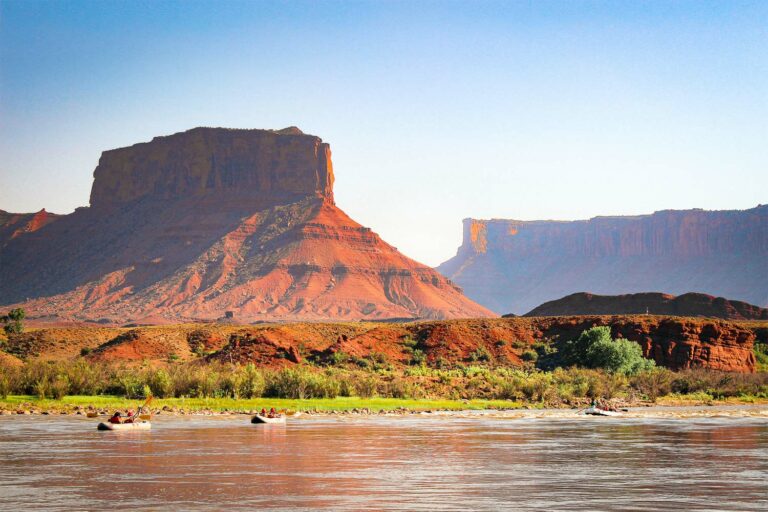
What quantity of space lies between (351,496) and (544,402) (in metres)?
35.4

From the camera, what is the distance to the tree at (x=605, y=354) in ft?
226

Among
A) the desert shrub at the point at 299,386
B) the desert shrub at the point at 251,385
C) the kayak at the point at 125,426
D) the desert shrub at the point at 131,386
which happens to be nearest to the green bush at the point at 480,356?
the desert shrub at the point at 299,386

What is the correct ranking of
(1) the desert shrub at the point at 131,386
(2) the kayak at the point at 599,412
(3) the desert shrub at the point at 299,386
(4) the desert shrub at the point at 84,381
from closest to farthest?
(2) the kayak at the point at 599,412
(1) the desert shrub at the point at 131,386
(4) the desert shrub at the point at 84,381
(3) the desert shrub at the point at 299,386

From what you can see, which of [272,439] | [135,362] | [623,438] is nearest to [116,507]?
[272,439]

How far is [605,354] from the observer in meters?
69.9

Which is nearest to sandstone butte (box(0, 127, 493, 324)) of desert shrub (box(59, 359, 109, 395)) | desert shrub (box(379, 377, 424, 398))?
desert shrub (box(379, 377, 424, 398))

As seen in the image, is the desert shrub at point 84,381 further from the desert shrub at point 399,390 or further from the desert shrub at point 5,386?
the desert shrub at point 399,390

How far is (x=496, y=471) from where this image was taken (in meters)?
26.8

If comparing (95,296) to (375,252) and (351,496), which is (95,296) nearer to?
(375,252)

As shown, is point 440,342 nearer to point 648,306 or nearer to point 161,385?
point 161,385

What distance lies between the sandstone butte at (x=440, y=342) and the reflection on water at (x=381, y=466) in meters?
31.1

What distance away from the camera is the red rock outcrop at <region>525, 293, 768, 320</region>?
394 feet

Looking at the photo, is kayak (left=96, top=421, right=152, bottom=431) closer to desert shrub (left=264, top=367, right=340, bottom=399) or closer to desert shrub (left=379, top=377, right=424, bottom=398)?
desert shrub (left=264, top=367, right=340, bottom=399)

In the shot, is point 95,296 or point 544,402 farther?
point 95,296
